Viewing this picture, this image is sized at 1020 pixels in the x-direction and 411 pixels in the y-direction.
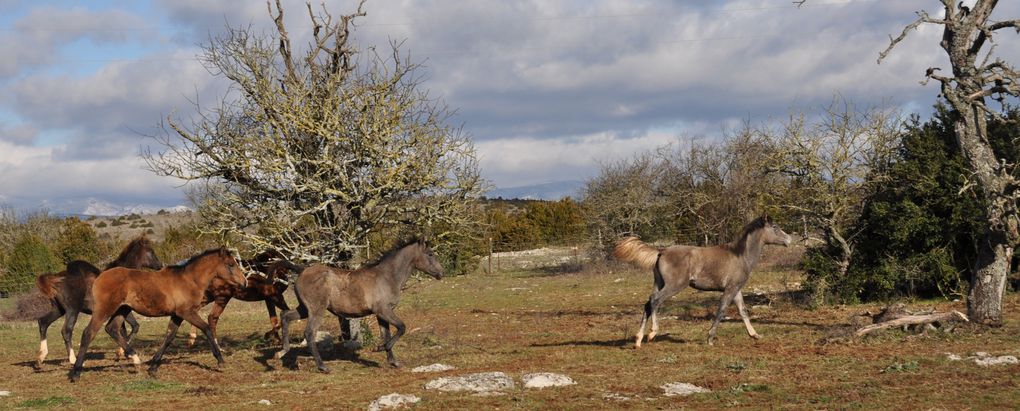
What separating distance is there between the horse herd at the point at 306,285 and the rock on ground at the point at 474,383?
8.34 feet

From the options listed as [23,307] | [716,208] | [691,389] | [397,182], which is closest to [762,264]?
[716,208]

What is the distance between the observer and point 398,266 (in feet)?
46.9

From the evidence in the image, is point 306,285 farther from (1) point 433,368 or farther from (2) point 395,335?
(1) point 433,368

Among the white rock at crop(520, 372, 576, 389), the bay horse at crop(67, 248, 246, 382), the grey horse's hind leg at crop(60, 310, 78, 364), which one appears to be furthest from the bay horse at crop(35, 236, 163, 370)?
the white rock at crop(520, 372, 576, 389)

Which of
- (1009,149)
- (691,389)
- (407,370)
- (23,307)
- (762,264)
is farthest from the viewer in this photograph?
(762,264)

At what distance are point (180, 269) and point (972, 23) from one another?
14.8m

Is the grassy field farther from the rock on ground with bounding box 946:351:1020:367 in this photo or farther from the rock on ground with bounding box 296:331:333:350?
the rock on ground with bounding box 296:331:333:350

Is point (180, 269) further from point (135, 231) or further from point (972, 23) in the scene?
point (135, 231)

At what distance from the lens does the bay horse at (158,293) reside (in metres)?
13.6

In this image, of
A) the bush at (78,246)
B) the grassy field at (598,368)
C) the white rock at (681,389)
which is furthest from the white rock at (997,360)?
the bush at (78,246)

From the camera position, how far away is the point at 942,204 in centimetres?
1975

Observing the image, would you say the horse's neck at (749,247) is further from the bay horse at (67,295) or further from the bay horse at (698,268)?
the bay horse at (67,295)

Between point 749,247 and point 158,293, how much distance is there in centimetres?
1067

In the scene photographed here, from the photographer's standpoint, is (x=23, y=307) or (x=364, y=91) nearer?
(x=364, y=91)
